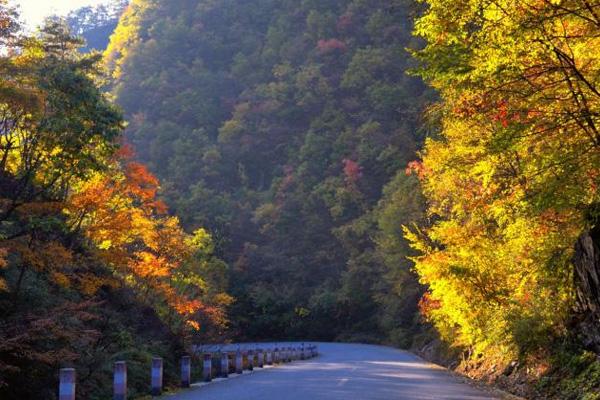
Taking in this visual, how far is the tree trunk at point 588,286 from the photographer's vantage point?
11970 millimetres

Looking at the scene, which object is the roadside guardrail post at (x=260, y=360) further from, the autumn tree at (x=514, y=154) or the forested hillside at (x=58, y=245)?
the autumn tree at (x=514, y=154)

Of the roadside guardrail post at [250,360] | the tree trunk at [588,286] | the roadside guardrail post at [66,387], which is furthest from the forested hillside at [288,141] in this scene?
the roadside guardrail post at [66,387]

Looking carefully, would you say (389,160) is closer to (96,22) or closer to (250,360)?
(250,360)

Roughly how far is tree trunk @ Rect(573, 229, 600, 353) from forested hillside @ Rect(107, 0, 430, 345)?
3766 cm

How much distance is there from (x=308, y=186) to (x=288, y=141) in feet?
41.7

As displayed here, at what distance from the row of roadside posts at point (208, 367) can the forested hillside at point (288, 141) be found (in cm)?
2283

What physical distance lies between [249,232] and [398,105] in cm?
2361

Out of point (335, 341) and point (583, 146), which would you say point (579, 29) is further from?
point (335, 341)

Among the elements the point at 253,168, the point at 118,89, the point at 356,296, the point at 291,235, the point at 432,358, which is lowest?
the point at 432,358

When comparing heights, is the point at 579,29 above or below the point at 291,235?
below

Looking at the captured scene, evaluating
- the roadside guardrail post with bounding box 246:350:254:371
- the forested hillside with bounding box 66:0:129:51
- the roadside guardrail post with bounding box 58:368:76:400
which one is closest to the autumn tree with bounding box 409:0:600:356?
the roadside guardrail post with bounding box 246:350:254:371

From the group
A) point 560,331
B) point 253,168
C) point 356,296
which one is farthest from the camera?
point 253,168

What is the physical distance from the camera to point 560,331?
15.3 meters

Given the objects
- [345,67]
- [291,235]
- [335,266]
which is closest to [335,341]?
[335,266]
